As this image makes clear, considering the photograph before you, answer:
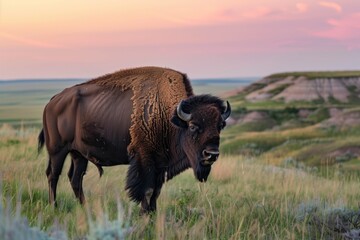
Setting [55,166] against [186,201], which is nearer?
[186,201]

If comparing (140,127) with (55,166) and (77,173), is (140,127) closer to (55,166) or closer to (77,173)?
(77,173)

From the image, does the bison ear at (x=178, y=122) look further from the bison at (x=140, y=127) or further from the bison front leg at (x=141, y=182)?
the bison front leg at (x=141, y=182)

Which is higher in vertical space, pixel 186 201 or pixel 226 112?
pixel 226 112

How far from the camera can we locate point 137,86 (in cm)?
779

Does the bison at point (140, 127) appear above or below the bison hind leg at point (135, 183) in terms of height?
above

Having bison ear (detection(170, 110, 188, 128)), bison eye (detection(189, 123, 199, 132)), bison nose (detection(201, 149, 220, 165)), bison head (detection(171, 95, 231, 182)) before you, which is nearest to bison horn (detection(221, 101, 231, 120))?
bison head (detection(171, 95, 231, 182))

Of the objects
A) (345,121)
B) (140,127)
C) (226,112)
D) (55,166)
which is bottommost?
(345,121)

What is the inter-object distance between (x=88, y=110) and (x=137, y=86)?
88 cm

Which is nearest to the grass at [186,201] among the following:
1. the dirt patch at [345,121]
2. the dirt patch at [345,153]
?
the dirt patch at [345,153]

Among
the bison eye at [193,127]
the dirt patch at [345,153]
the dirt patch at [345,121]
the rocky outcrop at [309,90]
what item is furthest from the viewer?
the rocky outcrop at [309,90]

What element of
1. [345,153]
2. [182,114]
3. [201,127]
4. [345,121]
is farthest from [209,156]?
[345,121]

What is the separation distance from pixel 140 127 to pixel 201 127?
104 cm

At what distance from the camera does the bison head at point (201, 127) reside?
6598 mm

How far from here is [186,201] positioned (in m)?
7.62
